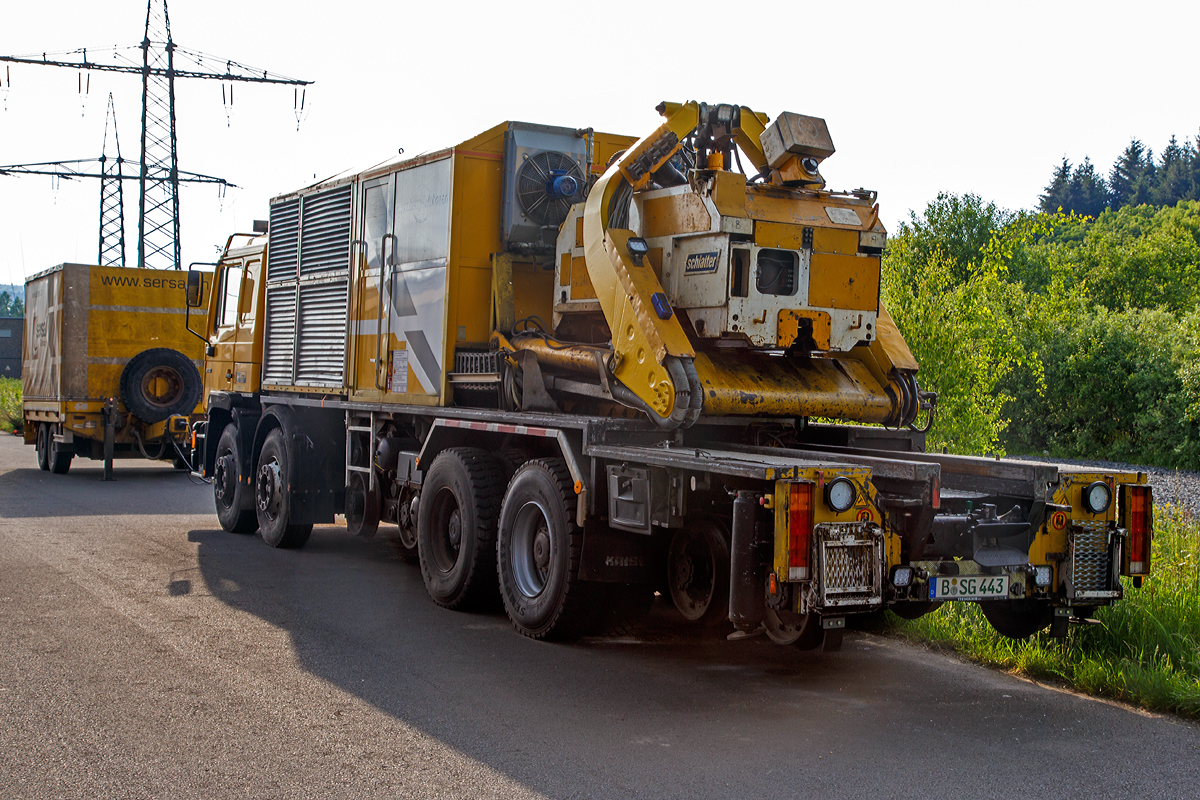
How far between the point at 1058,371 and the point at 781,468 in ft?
103

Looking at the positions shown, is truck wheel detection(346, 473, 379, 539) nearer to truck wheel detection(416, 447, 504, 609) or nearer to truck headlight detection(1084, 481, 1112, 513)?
truck wheel detection(416, 447, 504, 609)

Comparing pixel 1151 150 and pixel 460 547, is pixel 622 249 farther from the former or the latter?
pixel 1151 150

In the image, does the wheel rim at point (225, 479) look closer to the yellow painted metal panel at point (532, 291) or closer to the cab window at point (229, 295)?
the cab window at point (229, 295)

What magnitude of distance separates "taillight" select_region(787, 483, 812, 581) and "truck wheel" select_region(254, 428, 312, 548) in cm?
674

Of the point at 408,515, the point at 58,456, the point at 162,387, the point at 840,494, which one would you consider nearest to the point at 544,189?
the point at 408,515

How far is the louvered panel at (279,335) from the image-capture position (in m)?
11.7

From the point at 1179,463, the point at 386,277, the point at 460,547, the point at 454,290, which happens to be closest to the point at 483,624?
the point at 460,547

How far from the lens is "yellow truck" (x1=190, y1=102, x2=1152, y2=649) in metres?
5.99

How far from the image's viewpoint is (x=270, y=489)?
11648 mm

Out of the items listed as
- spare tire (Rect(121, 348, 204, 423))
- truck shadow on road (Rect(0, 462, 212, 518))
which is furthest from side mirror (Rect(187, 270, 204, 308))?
spare tire (Rect(121, 348, 204, 423))

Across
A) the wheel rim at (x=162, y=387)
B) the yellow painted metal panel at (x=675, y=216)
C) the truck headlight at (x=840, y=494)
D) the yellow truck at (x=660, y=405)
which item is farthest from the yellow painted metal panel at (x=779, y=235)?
the wheel rim at (x=162, y=387)

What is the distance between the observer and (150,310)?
65.3 feet

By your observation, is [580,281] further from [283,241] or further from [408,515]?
[283,241]

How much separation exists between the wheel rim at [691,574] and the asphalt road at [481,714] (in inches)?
14.4
